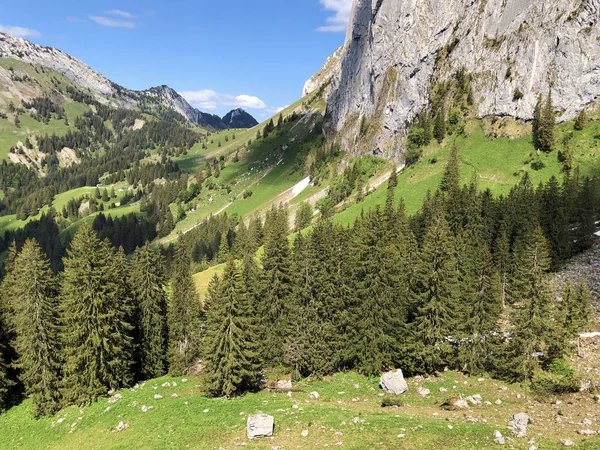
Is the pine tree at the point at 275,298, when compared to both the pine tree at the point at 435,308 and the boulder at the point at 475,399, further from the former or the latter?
the boulder at the point at 475,399

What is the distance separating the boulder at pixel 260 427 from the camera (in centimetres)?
2639

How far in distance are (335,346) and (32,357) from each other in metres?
30.3

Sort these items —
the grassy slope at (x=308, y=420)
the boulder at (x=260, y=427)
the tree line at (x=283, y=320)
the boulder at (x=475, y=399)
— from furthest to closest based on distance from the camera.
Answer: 1. the tree line at (x=283, y=320)
2. the boulder at (x=475, y=399)
3. the boulder at (x=260, y=427)
4. the grassy slope at (x=308, y=420)

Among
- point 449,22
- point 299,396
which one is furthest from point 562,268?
point 449,22

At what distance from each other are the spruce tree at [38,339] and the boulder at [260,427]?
22.8 m

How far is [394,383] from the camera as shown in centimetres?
3594

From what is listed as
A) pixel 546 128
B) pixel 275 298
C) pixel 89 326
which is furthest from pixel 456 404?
pixel 546 128

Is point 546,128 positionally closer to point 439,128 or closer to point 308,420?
point 439,128

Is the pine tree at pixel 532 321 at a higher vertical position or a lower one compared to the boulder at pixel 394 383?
higher

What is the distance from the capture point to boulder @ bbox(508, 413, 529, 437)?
2506cm

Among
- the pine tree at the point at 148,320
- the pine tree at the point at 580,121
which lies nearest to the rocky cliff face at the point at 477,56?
the pine tree at the point at 580,121

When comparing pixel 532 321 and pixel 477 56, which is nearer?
pixel 532 321

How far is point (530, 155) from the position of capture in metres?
100

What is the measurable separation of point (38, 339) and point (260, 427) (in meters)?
26.2
